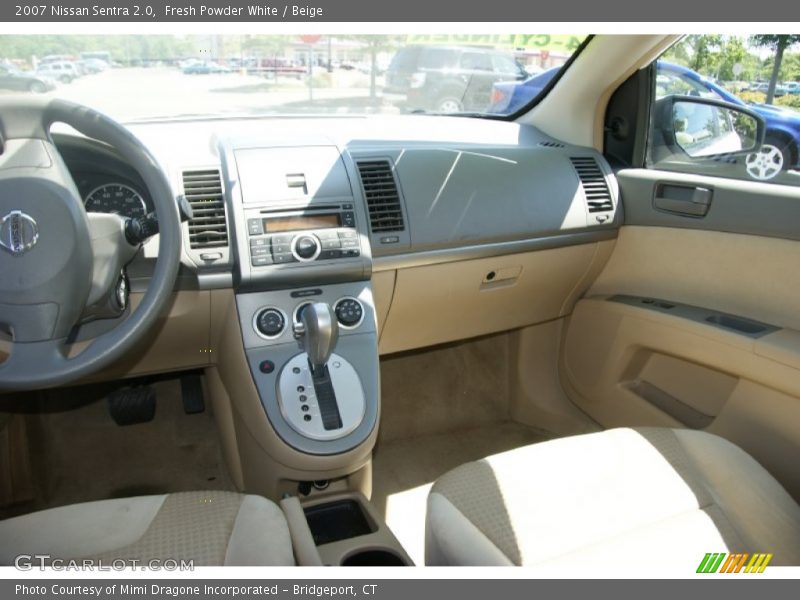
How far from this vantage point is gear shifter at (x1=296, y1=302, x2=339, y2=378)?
1.86m

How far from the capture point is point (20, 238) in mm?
1356

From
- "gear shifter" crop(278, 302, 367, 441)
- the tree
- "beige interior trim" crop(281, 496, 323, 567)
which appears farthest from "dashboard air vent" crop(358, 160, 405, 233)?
the tree

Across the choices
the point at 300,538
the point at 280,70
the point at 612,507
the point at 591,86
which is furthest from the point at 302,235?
the point at 591,86

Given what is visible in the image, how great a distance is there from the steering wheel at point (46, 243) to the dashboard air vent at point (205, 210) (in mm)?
473

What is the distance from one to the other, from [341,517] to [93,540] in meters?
0.70

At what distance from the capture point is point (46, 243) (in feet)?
4.51

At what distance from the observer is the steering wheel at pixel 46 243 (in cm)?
135

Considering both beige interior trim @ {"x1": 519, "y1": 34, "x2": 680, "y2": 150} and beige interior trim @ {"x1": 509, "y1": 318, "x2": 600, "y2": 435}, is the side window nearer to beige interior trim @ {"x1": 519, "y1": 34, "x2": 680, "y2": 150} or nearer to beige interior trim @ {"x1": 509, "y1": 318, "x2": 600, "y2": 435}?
beige interior trim @ {"x1": 519, "y1": 34, "x2": 680, "y2": 150}

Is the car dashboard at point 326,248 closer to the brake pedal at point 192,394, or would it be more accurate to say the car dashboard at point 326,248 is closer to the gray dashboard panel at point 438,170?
the gray dashboard panel at point 438,170

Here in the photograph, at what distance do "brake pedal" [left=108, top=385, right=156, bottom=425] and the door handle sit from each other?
206 centimetres

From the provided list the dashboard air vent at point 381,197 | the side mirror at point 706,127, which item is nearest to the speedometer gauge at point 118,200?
the dashboard air vent at point 381,197

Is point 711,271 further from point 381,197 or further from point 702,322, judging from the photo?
point 381,197

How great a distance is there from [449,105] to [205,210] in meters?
1.25

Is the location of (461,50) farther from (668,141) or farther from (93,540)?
(93,540)
